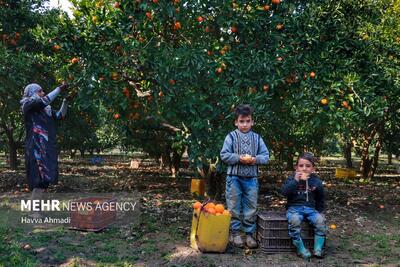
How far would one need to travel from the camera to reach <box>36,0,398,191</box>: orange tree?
6539mm

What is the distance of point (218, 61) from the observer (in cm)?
657

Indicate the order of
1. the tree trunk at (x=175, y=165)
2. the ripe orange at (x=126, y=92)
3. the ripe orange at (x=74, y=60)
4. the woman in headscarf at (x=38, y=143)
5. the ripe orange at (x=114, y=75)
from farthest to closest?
the tree trunk at (x=175, y=165) → the ripe orange at (x=126, y=92) → the ripe orange at (x=74, y=60) → the ripe orange at (x=114, y=75) → the woman in headscarf at (x=38, y=143)

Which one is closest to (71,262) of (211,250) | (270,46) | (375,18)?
(211,250)

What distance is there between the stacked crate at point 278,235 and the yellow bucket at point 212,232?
52 centimetres

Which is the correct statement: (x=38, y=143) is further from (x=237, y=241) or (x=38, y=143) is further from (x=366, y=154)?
(x=366, y=154)

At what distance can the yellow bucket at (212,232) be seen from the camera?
510cm

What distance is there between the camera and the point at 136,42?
248 inches

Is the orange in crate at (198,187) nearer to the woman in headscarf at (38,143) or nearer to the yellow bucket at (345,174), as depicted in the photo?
the woman in headscarf at (38,143)

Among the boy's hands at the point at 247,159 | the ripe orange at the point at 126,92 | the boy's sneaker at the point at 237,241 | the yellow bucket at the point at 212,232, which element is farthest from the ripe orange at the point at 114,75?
the boy's sneaker at the point at 237,241

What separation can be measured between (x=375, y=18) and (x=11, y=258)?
818cm

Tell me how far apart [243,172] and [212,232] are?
0.93 meters

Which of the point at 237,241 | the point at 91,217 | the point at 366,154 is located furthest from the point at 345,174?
the point at 91,217

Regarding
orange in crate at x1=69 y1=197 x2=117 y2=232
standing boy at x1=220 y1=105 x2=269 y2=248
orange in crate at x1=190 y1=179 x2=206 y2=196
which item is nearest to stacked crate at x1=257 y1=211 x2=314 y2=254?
standing boy at x1=220 y1=105 x2=269 y2=248

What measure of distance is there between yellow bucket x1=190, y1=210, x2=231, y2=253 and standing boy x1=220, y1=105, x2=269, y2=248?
35 centimetres
